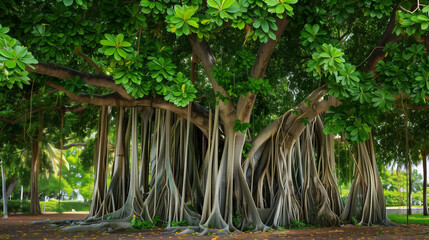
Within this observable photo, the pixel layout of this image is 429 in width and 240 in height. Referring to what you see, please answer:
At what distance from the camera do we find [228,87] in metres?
5.41

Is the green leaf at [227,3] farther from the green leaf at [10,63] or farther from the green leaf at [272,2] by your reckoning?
the green leaf at [10,63]

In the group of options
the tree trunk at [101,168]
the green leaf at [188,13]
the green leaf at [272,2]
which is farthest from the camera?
the tree trunk at [101,168]

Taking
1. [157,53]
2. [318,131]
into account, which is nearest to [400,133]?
[318,131]

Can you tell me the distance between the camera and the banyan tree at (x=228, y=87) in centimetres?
407

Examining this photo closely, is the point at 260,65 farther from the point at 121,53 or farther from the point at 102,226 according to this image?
the point at 102,226

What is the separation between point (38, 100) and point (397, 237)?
6.44 meters

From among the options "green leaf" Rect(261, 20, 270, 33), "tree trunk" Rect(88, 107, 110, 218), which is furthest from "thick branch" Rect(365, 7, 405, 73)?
"tree trunk" Rect(88, 107, 110, 218)

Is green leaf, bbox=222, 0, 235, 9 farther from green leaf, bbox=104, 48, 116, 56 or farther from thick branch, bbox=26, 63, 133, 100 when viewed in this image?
thick branch, bbox=26, 63, 133, 100

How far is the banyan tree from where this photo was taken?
4.07m

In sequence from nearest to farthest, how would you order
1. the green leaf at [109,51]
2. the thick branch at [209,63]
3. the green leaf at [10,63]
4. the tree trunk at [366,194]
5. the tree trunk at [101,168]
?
the green leaf at [10,63]
the green leaf at [109,51]
the thick branch at [209,63]
the tree trunk at [366,194]
the tree trunk at [101,168]

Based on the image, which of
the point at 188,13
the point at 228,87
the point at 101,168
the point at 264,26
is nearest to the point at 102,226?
the point at 101,168

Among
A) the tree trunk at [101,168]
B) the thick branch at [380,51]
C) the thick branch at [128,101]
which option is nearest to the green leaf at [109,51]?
the thick branch at [128,101]

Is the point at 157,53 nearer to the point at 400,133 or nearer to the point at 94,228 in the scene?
the point at 94,228

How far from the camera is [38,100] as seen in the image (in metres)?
7.83
